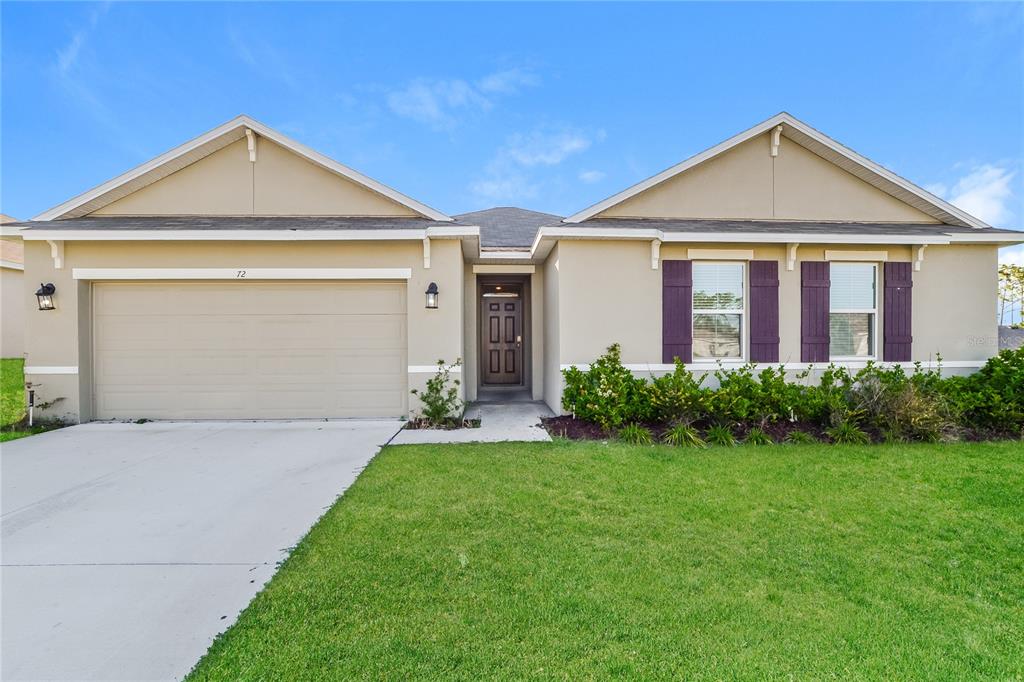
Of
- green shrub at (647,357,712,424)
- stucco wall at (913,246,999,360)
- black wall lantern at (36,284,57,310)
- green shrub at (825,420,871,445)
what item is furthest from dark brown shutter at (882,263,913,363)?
black wall lantern at (36,284,57,310)

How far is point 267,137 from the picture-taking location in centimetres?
736

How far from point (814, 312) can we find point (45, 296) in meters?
12.3

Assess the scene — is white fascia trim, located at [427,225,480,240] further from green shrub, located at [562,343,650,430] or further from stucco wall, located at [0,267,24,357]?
stucco wall, located at [0,267,24,357]

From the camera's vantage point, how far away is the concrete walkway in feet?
19.1

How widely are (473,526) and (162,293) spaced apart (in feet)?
22.8

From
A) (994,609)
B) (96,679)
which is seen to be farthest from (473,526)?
(994,609)

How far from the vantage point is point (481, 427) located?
21.3 ft

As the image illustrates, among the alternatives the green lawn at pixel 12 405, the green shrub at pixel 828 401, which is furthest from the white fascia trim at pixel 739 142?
the green lawn at pixel 12 405

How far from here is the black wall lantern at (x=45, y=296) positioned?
255 inches

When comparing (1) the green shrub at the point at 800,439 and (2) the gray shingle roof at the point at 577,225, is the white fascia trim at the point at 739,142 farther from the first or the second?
(1) the green shrub at the point at 800,439

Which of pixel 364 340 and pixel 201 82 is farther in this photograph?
pixel 201 82

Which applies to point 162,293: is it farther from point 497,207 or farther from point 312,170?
point 497,207

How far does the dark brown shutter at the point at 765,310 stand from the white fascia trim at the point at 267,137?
5.33 metres

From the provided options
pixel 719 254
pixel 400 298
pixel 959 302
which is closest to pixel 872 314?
pixel 959 302
